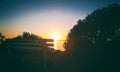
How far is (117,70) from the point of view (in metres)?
10.8

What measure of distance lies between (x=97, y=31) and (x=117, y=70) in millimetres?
20333

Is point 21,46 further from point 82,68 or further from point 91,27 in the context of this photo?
point 91,27

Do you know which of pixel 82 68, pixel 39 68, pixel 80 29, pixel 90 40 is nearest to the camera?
pixel 39 68

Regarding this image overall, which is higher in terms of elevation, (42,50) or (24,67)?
(42,50)

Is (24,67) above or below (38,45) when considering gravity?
below

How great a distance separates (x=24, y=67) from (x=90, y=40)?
20.6 m

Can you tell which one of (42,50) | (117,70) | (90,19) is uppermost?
(90,19)

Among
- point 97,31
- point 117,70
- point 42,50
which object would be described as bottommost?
point 117,70

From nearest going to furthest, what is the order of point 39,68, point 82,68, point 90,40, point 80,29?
point 39,68
point 82,68
point 90,40
point 80,29

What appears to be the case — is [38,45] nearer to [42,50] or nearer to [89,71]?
[42,50]

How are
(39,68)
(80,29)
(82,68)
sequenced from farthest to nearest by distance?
(80,29) < (82,68) < (39,68)

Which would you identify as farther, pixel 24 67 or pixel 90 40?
pixel 90 40

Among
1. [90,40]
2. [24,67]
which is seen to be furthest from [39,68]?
[90,40]

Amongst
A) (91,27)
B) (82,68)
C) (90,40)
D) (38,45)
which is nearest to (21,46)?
(38,45)
